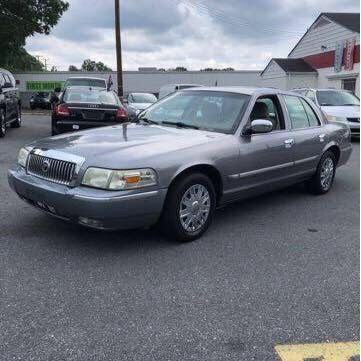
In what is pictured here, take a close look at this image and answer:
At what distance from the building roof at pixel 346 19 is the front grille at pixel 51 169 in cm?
2361

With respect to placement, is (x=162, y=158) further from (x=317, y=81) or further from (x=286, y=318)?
(x=317, y=81)

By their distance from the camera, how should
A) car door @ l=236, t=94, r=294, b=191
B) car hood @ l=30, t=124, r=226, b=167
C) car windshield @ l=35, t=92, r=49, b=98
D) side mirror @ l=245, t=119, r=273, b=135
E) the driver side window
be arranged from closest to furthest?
car hood @ l=30, t=124, r=226, b=167
side mirror @ l=245, t=119, r=273, b=135
car door @ l=236, t=94, r=294, b=191
the driver side window
car windshield @ l=35, t=92, r=49, b=98

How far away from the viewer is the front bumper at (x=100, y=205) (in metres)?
3.97

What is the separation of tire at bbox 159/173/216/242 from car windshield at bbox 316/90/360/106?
11009 millimetres

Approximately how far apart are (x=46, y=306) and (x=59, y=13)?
32.2 metres

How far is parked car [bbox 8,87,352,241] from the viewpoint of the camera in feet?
13.4

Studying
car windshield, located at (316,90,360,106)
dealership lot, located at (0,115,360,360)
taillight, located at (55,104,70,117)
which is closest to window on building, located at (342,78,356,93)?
car windshield, located at (316,90,360,106)

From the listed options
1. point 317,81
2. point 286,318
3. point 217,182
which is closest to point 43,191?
point 217,182


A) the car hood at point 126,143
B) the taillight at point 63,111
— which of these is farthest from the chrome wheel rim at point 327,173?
the taillight at point 63,111

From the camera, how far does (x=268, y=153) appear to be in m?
5.48

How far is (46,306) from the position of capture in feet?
10.8

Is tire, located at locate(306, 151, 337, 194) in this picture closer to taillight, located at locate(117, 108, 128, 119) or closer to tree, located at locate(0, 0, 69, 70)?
taillight, located at locate(117, 108, 128, 119)

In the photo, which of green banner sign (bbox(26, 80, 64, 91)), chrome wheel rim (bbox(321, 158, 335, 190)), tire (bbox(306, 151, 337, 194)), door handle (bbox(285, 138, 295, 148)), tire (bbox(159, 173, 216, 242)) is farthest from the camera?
green banner sign (bbox(26, 80, 64, 91))

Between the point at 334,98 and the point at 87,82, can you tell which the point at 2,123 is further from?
the point at 334,98
